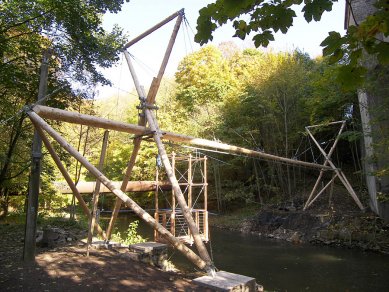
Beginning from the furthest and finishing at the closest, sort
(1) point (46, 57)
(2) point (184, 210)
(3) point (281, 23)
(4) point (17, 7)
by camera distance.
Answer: (4) point (17, 7) < (1) point (46, 57) < (2) point (184, 210) < (3) point (281, 23)

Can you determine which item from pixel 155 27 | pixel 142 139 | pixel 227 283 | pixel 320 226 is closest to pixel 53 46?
pixel 155 27

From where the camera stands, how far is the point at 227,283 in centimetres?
415

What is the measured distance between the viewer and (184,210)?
5066 mm

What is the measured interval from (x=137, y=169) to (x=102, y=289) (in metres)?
16.2

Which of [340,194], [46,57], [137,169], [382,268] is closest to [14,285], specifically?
[46,57]

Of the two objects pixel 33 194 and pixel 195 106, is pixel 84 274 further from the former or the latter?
pixel 195 106

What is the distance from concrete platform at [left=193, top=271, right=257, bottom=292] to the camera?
400 centimetres

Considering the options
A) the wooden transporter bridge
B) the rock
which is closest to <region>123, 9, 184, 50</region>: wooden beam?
the wooden transporter bridge

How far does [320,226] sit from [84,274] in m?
10.2

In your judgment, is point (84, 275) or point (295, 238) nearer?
point (84, 275)

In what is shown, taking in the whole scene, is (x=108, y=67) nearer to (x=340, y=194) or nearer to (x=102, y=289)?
(x=102, y=289)

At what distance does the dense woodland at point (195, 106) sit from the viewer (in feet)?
24.3

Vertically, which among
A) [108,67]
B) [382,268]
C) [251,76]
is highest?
[251,76]

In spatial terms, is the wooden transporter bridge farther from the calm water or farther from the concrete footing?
the calm water
